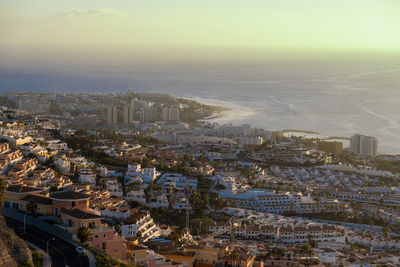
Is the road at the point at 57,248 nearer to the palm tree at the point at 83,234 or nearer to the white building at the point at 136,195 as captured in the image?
the palm tree at the point at 83,234

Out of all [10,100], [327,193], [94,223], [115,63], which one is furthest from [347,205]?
[115,63]

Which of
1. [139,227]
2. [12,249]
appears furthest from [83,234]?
[139,227]

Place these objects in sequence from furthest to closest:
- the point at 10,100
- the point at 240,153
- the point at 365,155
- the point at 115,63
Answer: the point at 115,63, the point at 10,100, the point at 365,155, the point at 240,153

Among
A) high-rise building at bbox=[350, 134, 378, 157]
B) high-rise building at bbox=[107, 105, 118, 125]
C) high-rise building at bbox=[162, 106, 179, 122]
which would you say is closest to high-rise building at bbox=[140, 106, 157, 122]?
high-rise building at bbox=[162, 106, 179, 122]

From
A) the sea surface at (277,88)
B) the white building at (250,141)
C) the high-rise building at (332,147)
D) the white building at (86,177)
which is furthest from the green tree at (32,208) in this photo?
the sea surface at (277,88)

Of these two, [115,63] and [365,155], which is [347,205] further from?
[115,63]

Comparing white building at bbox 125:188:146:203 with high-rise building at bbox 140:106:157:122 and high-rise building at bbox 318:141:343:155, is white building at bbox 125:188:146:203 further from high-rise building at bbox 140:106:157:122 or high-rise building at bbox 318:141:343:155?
high-rise building at bbox 140:106:157:122
